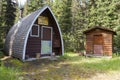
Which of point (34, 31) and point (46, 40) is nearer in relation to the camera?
point (34, 31)

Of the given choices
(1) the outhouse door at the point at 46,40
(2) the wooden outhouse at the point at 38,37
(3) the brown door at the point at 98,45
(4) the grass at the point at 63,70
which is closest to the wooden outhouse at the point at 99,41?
(3) the brown door at the point at 98,45

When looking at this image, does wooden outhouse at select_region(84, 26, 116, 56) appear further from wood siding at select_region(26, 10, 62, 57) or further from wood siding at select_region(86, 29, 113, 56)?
wood siding at select_region(26, 10, 62, 57)

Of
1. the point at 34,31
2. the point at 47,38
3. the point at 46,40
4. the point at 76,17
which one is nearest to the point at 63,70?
the point at 34,31

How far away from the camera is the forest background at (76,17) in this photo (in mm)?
24641

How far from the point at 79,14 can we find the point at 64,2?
319cm

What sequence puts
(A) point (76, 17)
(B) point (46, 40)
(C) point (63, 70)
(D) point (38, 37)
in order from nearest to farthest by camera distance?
1. (C) point (63, 70)
2. (D) point (38, 37)
3. (B) point (46, 40)
4. (A) point (76, 17)

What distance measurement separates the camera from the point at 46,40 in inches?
671

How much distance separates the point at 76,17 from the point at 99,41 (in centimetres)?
1290

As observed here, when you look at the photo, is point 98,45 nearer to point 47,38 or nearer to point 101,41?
point 101,41

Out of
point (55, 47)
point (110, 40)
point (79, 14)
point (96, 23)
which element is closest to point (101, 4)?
point (96, 23)

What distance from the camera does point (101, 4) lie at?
25.5 metres

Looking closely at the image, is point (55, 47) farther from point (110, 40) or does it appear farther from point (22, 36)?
point (110, 40)

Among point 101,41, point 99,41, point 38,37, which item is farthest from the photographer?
point 99,41

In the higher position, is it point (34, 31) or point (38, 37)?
point (34, 31)
